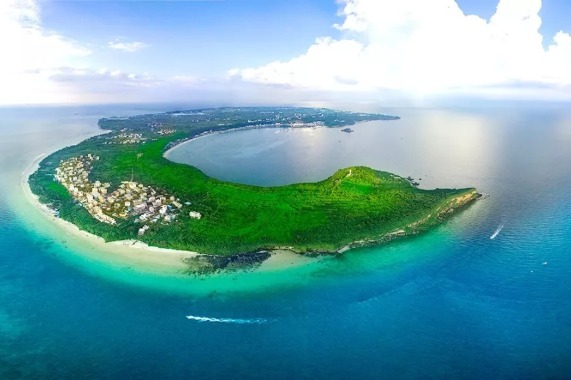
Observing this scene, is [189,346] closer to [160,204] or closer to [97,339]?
[97,339]

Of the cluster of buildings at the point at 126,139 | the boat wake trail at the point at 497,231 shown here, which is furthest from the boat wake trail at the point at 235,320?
the cluster of buildings at the point at 126,139

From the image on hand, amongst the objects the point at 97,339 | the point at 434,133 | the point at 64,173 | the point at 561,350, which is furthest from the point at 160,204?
the point at 434,133

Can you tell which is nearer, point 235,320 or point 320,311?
point 235,320

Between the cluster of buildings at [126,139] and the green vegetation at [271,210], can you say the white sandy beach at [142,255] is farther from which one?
the cluster of buildings at [126,139]

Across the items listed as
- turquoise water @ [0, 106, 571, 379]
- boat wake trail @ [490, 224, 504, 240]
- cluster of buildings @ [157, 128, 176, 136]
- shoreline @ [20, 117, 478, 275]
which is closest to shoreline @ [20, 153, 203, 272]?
shoreline @ [20, 117, 478, 275]

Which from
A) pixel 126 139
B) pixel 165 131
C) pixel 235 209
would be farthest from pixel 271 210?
pixel 165 131

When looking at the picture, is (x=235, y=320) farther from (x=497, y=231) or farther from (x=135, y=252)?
(x=497, y=231)

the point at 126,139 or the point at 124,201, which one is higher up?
the point at 126,139
